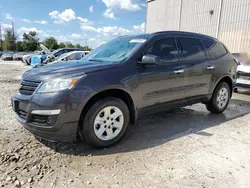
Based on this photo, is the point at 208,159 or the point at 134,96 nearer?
the point at 208,159

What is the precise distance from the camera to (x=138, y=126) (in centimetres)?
430

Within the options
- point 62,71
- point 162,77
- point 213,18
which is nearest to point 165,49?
point 162,77

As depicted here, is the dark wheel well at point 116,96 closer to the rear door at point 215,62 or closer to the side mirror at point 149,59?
the side mirror at point 149,59

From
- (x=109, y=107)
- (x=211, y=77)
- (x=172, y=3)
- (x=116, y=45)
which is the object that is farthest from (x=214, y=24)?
(x=109, y=107)

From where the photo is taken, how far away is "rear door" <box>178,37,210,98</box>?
167 inches

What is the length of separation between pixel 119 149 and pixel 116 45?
1.94m

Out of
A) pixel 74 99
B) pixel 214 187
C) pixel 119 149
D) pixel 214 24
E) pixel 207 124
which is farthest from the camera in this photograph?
pixel 214 24

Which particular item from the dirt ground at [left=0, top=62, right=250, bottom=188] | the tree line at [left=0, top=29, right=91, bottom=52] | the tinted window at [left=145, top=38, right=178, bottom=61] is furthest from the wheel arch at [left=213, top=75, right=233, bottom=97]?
the tree line at [left=0, top=29, right=91, bottom=52]

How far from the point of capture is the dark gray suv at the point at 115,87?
289 centimetres

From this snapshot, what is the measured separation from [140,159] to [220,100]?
9.97 ft

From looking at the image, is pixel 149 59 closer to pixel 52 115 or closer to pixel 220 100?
pixel 52 115

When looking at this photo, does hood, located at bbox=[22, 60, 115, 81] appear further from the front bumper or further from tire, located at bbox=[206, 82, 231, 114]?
tire, located at bbox=[206, 82, 231, 114]

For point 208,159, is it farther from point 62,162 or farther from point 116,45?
point 116,45

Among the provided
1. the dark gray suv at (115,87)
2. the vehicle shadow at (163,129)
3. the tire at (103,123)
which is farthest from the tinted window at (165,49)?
the vehicle shadow at (163,129)
